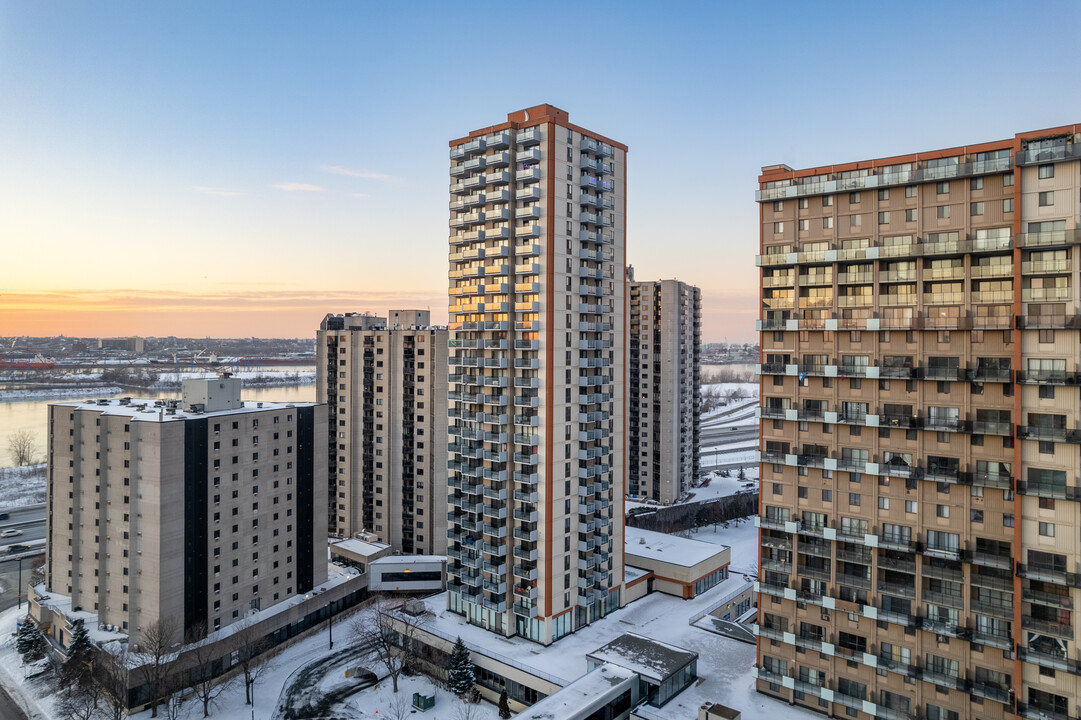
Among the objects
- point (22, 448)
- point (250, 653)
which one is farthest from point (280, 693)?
point (22, 448)

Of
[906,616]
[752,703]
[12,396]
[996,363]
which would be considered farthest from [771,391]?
[12,396]

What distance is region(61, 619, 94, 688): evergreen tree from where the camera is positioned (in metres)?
44.8

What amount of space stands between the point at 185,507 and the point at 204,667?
40.0 ft

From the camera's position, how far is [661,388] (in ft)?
314

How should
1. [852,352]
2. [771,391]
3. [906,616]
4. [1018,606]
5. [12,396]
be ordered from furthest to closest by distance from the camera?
[12,396] → [771,391] → [852,352] → [906,616] → [1018,606]

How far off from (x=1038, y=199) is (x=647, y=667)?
118 ft

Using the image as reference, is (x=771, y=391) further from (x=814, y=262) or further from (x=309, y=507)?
(x=309, y=507)

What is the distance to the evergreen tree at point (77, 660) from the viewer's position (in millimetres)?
44781

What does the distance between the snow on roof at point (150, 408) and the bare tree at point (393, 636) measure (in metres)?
20.8

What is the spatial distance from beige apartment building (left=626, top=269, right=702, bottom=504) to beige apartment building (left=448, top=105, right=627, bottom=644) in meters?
42.6

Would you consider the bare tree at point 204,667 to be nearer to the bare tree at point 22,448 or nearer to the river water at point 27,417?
the river water at point 27,417

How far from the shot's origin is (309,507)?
5812 cm

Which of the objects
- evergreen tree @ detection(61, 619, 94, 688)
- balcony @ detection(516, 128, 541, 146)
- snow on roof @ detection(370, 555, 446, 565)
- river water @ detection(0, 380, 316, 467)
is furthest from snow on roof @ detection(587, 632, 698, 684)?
river water @ detection(0, 380, 316, 467)

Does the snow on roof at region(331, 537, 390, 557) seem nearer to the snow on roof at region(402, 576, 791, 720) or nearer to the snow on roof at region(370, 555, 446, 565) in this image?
the snow on roof at region(370, 555, 446, 565)
